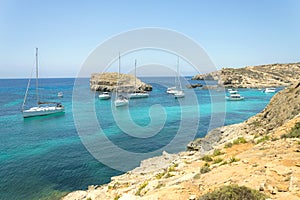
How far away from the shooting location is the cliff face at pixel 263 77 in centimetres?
9981

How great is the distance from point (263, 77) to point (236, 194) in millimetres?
114124

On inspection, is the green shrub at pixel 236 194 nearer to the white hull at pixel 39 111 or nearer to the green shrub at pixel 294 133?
the green shrub at pixel 294 133

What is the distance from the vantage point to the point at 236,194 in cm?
586

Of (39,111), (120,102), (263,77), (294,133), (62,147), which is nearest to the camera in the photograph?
(294,133)

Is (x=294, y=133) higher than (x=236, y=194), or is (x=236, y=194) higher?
(x=294, y=133)

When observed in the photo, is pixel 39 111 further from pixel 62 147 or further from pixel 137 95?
pixel 137 95

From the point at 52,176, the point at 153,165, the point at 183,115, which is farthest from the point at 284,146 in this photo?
the point at 183,115

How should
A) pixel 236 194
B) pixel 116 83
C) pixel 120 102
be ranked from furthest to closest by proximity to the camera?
pixel 116 83, pixel 120 102, pixel 236 194

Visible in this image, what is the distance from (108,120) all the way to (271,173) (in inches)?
1275

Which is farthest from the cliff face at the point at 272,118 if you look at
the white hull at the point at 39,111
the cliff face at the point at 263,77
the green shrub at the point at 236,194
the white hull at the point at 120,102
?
the cliff face at the point at 263,77

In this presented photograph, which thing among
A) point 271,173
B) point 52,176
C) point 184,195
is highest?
point 271,173

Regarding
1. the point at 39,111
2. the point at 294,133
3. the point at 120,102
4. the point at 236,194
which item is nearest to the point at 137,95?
the point at 120,102

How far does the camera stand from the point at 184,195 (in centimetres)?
715

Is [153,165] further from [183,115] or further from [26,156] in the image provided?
[183,115]
